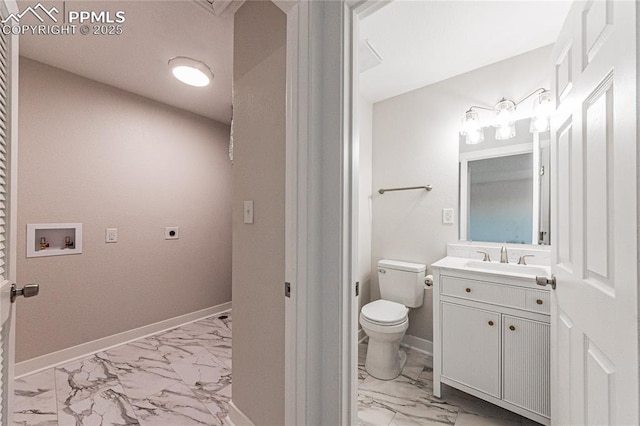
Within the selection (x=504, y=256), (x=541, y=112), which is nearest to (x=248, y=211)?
(x=504, y=256)

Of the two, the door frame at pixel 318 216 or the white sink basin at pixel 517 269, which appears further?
the white sink basin at pixel 517 269

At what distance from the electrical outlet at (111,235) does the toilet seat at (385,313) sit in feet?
7.43

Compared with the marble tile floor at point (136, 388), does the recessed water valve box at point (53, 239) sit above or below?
above

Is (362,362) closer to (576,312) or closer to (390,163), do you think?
(576,312)

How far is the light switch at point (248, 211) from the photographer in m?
1.28

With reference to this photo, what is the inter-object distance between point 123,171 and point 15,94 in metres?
1.64

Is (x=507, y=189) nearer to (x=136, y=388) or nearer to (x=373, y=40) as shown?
(x=373, y=40)

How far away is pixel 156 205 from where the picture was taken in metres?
2.59

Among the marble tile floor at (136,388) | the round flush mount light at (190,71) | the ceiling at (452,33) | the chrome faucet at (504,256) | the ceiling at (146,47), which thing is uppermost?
the ceiling at (452,33)

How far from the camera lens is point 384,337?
185cm

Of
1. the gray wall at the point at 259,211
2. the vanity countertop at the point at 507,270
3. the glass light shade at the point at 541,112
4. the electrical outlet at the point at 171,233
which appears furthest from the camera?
the electrical outlet at the point at 171,233

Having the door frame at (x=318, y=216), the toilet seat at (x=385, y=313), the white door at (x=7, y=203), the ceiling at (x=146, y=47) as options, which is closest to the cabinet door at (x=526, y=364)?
the toilet seat at (x=385, y=313)

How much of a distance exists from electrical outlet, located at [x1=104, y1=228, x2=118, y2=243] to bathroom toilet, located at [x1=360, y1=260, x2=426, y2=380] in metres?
2.26

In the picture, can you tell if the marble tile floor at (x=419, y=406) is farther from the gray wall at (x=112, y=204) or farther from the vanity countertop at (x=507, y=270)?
the gray wall at (x=112, y=204)
